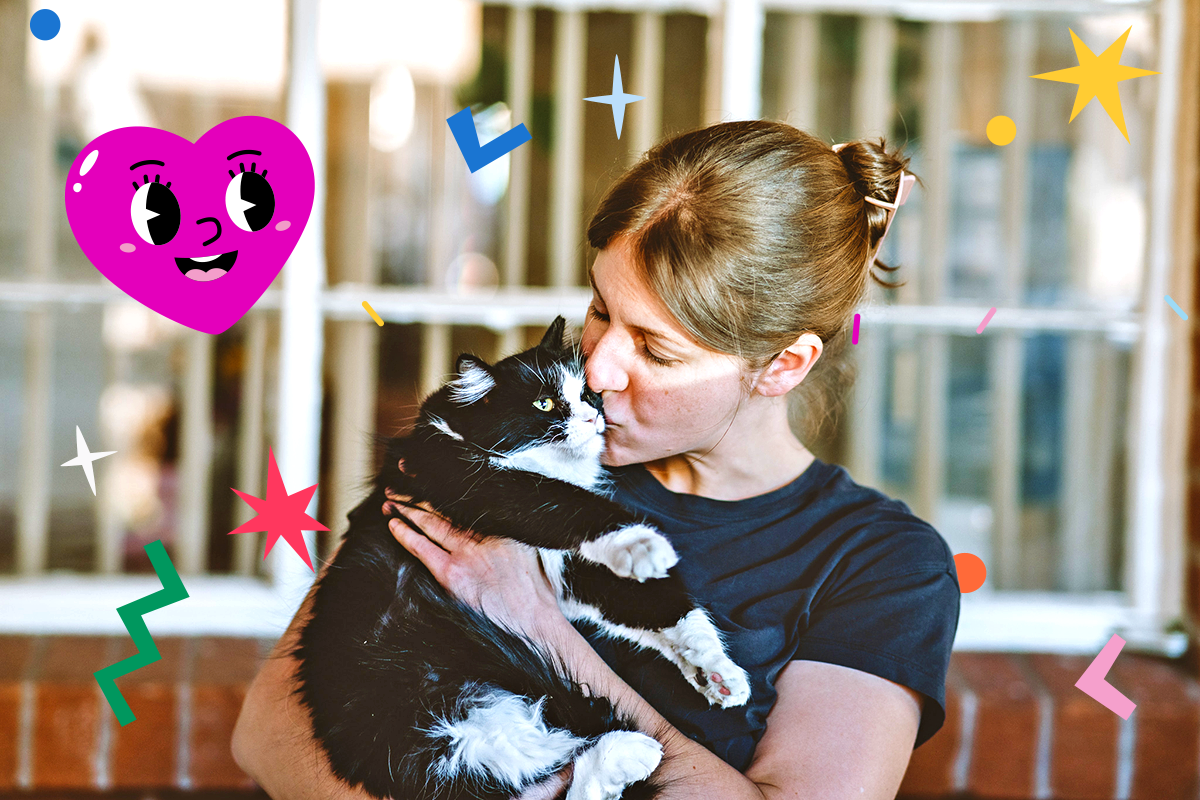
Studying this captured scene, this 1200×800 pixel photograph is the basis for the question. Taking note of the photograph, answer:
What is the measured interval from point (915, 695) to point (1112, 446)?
1.15 meters

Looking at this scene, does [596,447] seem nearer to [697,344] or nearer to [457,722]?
[697,344]

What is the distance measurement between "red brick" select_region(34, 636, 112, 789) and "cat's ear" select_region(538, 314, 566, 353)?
1.06 metres

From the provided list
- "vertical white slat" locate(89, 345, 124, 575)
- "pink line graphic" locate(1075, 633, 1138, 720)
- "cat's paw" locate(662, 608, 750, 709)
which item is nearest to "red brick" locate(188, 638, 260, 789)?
"vertical white slat" locate(89, 345, 124, 575)

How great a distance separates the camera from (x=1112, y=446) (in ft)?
5.93

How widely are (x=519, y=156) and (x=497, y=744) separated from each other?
121 centimetres

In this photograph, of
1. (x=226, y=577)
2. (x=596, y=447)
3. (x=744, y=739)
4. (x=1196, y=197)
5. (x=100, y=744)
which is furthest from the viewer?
(x=226, y=577)

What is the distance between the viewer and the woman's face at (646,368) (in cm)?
94

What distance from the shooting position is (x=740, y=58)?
1622 millimetres

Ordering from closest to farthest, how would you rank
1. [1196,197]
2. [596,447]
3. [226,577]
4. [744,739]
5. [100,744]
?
[744,739] → [596,447] → [100,744] → [1196,197] → [226,577]

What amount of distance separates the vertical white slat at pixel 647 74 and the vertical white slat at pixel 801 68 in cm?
26

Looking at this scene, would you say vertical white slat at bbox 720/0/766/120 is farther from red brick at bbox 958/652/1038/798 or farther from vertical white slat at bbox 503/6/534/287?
red brick at bbox 958/652/1038/798

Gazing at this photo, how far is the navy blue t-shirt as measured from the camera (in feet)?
3.04

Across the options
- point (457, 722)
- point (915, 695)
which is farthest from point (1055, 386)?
point (457, 722)

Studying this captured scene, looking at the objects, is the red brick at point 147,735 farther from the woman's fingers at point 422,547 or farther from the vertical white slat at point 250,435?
the woman's fingers at point 422,547
